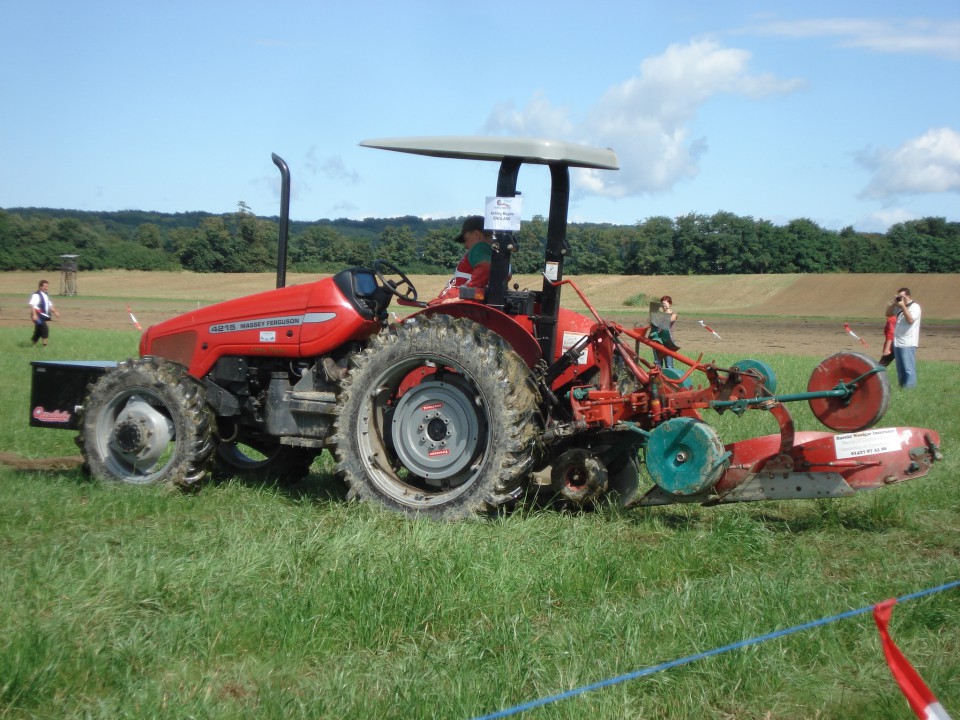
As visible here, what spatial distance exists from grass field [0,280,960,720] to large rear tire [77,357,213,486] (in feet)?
1.09

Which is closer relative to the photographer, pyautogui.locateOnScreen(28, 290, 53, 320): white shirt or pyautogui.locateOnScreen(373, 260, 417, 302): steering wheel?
pyautogui.locateOnScreen(373, 260, 417, 302): steering wheel

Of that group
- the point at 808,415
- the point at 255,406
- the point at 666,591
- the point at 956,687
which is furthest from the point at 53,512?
the point at 808,415

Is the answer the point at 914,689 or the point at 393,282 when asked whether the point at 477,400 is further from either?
the point at 914,689

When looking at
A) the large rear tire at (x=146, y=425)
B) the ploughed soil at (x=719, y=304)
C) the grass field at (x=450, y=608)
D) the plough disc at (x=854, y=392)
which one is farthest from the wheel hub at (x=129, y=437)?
the ploughed soil at (x=719, y=304)

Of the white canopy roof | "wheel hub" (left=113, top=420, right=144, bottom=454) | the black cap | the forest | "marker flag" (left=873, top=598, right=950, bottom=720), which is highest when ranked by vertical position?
the forest

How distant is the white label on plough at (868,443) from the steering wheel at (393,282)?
8.86ft

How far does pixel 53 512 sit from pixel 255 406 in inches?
56.6

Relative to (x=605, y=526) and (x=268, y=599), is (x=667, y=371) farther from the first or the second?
(x=268, y=599)

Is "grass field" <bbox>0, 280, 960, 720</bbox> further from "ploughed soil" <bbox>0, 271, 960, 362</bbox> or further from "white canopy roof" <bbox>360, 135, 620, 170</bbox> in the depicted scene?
"ploughed soil" <bbox>0, 271, 960, 362</bbox>

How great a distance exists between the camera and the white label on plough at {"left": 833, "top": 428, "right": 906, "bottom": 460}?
493 centimetres

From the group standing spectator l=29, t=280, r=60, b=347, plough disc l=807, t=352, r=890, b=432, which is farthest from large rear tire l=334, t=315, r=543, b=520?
standing spectator l=29, t=280, r=60, b=347

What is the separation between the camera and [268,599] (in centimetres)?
380

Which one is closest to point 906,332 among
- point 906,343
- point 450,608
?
point 906,343

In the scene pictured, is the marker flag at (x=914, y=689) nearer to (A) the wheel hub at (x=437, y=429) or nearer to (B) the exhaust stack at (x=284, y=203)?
(A) the wheel hub at (x=437, y=429)
